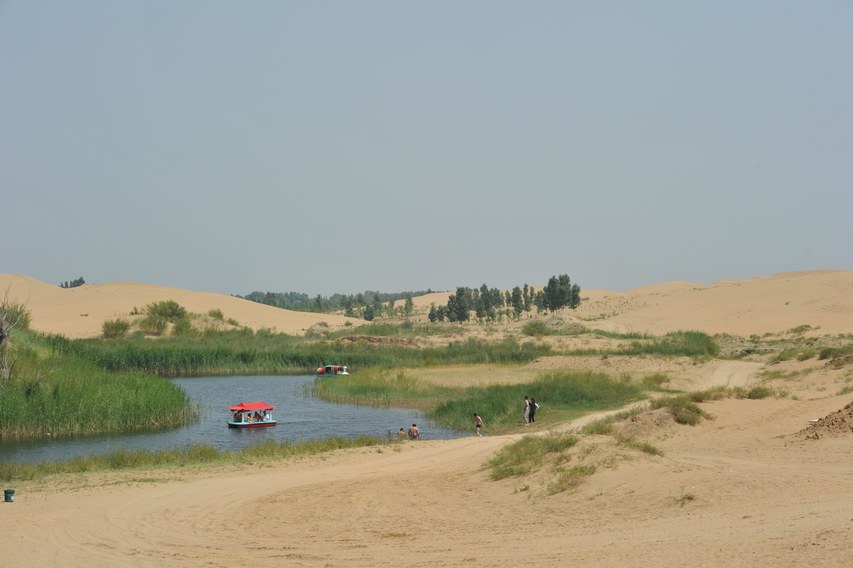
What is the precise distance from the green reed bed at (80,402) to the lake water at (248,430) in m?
0.77

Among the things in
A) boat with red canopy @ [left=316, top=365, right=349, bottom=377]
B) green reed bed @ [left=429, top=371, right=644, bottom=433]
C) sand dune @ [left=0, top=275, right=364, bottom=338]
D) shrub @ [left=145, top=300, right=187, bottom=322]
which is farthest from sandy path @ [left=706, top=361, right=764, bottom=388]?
sand dune @ [left=0, top=275, right=364, bottom=338]

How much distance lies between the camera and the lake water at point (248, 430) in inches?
1112

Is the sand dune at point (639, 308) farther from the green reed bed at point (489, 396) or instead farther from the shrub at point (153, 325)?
the green reed bed at point (489, 396)

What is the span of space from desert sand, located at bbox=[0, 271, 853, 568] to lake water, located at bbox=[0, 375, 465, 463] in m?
6.60

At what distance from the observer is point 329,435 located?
3186 centimetres

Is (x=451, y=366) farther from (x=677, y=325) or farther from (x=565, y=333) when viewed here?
(x=677, y=325)

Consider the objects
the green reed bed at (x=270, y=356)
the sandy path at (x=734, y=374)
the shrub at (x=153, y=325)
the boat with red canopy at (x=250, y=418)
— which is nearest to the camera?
the boat with red canopy at (x=250, y=418)

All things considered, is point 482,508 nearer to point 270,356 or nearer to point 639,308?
point 270,356

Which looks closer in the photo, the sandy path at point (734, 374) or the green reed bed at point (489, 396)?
the green reed bed at point (489, 396)

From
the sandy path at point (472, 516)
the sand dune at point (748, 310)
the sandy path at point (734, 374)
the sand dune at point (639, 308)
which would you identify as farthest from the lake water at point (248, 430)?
the sand dune at point (748, 310)

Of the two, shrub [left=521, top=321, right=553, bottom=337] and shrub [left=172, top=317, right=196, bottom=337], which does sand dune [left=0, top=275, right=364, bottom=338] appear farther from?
shrub [left=521, top=321, right=553, bottom=337]

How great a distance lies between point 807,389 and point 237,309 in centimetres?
9104

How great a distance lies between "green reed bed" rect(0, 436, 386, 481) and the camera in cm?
2186

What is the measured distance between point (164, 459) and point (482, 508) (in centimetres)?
1136
